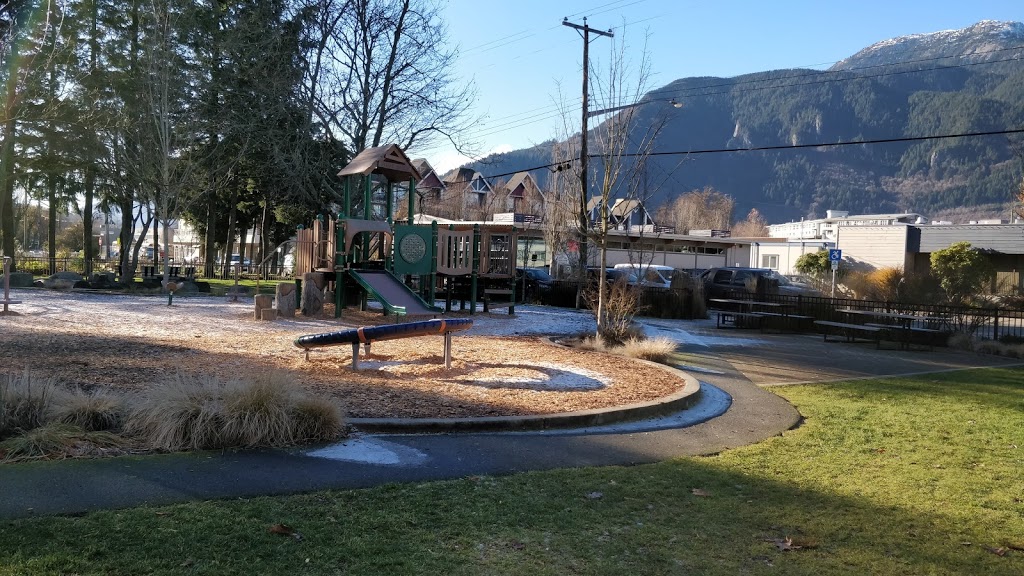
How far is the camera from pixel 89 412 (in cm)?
612

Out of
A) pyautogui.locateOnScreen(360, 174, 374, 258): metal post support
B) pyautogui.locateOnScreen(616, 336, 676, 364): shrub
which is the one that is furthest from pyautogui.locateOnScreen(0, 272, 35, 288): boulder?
pyautogui.locateOnScreen(616, 336, 676, 364): shrub

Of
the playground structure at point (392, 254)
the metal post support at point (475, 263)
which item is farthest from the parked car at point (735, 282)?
the metal post support at point (475, 263)

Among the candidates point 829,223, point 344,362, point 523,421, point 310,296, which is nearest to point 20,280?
point 310,296

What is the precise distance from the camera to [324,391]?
8180 millimetres

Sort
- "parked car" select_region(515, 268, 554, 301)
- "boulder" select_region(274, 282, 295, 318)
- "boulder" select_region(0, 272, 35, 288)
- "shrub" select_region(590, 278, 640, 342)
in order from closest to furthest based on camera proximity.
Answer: "shrub" select_region(590, 278, 640, 342) → "boulder" select_region(274, 282, 295, 318) → "boulder" select_region(0, 272, 35, 288) → "parked car" select_region(515, 268, 554, 301)

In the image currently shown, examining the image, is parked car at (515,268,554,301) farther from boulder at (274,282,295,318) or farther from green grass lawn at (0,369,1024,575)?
green grass lawn at (0,369,1024,575)

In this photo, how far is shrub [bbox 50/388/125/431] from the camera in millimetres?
6012

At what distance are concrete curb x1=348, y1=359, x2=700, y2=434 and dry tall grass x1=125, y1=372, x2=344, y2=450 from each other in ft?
1.59

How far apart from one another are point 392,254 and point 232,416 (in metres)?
13.9

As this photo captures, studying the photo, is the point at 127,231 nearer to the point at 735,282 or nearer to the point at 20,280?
the point at 20,280

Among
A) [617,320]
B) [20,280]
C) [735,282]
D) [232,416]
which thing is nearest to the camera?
[232,416]

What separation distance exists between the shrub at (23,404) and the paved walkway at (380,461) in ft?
3.06

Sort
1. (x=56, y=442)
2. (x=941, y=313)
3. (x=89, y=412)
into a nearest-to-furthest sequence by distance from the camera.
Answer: (x=56, y=442)
(x=89, y=412)
(x=941, y=313)

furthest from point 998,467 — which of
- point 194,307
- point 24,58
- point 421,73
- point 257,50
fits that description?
point 257,50
